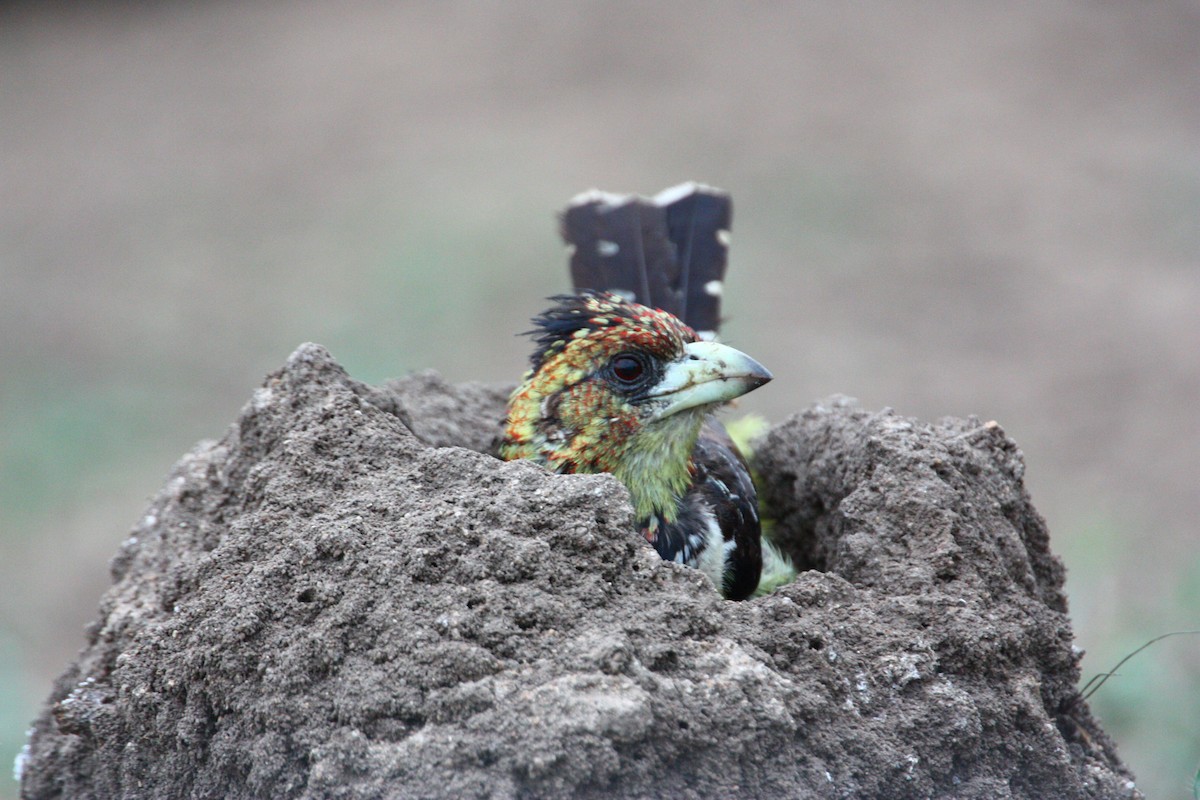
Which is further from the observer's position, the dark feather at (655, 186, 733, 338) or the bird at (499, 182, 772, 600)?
the dark feather at (655, 186, 733, 338)

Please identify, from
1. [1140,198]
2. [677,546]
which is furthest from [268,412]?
[1140,198]

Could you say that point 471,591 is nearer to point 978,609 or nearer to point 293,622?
point 293,622

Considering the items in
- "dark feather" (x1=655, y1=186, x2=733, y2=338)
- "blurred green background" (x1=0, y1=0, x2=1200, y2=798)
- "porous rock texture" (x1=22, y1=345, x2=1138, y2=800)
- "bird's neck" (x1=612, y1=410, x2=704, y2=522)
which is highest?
"blurred green background" (x1=0, y1=0, x2=1200, y2=798)

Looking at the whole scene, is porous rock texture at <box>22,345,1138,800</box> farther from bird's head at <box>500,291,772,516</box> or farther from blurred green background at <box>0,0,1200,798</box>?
blurred green background at <box>0,0,1200,798</box>

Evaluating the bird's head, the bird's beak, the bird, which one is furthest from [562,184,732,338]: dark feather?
the bird's beak

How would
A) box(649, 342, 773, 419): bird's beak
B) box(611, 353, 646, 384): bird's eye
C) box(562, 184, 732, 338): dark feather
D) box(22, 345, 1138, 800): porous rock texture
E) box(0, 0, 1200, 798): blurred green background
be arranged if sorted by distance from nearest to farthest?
box(22, 345, 1138, 800): porous rock texture < box(649, 342, 773, 419): bird's beak < box(611, 353, 646, 384): bird's eye < box(562, 184, 732, 338): dark feather < box(0, 0, 1200, 798): blurred green background

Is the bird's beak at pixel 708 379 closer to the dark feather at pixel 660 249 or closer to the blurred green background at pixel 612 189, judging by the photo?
the dark feather at pixel 660 249

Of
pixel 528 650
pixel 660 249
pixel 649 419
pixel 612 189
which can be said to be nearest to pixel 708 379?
pixel 649 419

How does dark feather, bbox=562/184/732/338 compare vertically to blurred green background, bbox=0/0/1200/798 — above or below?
below
